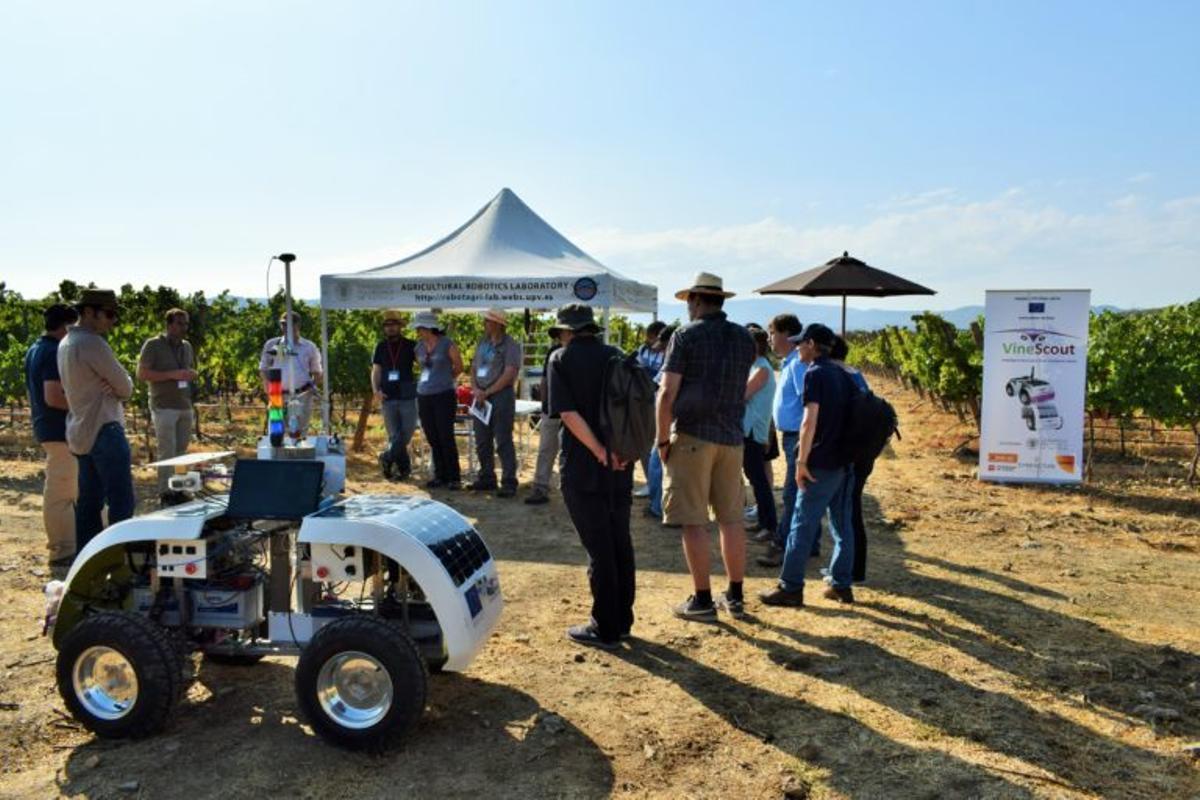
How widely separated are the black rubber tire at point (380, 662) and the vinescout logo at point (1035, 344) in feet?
25.7

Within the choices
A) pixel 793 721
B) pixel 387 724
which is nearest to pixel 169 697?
pixel 387 724

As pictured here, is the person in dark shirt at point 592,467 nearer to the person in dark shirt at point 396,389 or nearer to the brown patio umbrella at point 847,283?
the brown patio umbrella at point 847,283

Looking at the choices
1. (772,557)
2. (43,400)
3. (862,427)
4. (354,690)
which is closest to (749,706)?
(354,690)

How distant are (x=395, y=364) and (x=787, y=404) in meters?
4.42

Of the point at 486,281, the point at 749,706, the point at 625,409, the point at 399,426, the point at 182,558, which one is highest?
the point at 486,281

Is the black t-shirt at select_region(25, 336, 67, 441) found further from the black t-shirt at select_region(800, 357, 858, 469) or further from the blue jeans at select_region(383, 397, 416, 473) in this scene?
the black t-shirt at select_region(800, 357, 858, 469)

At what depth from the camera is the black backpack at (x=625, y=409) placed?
4.00m

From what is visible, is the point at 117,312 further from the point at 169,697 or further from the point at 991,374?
the point at 991,374

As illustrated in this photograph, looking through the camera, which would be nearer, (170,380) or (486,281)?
(170,380)

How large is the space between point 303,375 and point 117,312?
3882 mm

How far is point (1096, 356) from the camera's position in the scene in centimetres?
1085

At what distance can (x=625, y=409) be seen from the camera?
401 centimetres

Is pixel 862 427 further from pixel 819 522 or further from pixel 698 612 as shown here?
pixel 698 612

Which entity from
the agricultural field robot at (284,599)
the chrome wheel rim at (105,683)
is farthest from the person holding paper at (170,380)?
the chrome wheel rim at (105,683)
